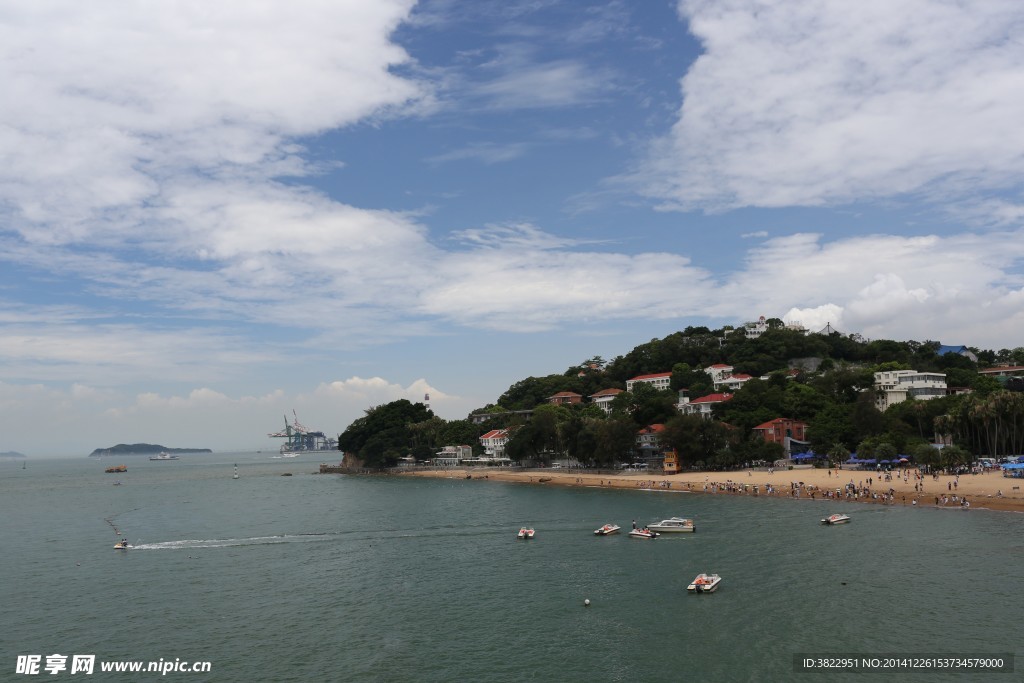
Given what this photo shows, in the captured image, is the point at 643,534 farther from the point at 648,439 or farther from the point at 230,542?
the point at 648,439

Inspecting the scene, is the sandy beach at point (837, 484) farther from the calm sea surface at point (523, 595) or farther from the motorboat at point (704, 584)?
the motorboat at point (704, 584)

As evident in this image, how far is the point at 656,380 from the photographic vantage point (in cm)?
13662

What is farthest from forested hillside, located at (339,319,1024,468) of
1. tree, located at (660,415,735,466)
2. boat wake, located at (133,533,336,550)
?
boat wake, located at (133,533,336,550)

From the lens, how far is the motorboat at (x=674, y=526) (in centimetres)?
4941

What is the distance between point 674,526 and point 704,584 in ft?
53.8

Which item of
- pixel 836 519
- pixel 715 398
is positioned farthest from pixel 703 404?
pixel 836 519

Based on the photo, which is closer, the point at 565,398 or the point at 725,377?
the point at 725,377

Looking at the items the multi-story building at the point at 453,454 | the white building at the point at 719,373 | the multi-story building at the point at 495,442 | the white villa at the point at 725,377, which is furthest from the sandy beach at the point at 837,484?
the white building at the point at 719,373

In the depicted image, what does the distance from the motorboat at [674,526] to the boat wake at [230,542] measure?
25.0m

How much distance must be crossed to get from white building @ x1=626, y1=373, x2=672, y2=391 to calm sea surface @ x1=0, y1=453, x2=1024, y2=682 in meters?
72.7

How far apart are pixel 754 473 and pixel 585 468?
28.4 m

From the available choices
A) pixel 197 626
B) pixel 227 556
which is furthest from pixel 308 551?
pixel 197 626

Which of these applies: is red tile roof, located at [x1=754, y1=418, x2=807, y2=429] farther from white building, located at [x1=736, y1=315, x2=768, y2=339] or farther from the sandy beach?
white building, located at [x1=736, y1=315, x2=768, y2=339]

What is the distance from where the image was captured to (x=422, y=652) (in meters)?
27.6
